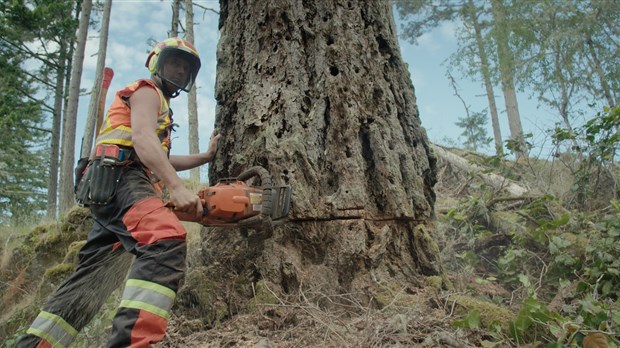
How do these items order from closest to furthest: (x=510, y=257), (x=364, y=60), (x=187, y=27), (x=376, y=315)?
1. (x=376, y=315)
2. (x=364, y=60)
3. (x=510, y=257)
4. (x=187, y=27)

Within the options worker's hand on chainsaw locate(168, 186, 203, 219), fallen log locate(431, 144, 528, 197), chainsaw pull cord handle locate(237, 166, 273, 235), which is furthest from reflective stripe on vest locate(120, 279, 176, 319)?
fallen log locate(431, 144, 528, 197)

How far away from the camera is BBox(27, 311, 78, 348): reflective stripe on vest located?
2652mm

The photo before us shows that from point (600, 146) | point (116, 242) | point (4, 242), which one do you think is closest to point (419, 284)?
point (116, 242)

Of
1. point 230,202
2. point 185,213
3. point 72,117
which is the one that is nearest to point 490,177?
point 230,202

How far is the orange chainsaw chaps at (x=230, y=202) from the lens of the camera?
266 cm

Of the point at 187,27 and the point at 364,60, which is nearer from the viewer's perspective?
the point at 364,60

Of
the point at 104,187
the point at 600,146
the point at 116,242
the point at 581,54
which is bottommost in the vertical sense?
the point at 116,242

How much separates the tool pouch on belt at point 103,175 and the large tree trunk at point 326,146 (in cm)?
75

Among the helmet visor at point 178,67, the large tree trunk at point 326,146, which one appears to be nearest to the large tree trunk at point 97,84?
the helmet visor at point 178,67

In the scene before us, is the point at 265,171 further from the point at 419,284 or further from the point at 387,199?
the point at 419,284

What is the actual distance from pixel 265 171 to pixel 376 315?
108 cm

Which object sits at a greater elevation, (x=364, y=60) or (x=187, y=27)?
(x=187, y=27)

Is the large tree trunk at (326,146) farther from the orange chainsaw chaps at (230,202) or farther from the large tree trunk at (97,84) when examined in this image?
the large tree trunk at (97,84)

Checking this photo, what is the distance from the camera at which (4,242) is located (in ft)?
23.8
